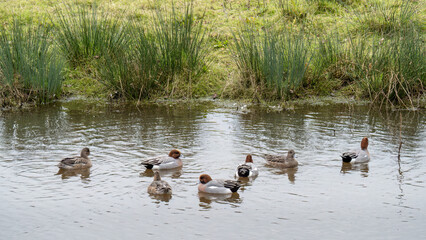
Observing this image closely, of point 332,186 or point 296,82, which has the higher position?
point 296,82

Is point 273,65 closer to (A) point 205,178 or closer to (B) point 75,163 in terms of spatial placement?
(A) point 205,178

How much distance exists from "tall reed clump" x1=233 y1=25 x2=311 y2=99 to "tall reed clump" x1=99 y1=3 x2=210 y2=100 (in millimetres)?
1130

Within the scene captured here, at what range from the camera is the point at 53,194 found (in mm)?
7512

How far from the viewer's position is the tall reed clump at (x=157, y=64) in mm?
13242

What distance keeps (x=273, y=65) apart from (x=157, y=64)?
2602mm

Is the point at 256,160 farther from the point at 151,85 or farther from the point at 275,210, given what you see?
the point at 151,85

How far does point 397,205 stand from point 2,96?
918cm

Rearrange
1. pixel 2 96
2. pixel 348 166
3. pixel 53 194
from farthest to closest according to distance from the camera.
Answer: pixel 2 96, pixel 348 166, pixel 53 194

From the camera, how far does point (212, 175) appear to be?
845cm

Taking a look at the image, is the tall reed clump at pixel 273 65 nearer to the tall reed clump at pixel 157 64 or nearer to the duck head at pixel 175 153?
the tall reed clump at pixel 157 64

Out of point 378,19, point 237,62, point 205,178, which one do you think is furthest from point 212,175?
point 378,19

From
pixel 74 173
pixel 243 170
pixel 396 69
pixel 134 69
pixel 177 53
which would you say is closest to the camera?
pixel 243 170

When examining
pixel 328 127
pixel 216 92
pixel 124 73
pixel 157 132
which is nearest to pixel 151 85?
pixel 124 73

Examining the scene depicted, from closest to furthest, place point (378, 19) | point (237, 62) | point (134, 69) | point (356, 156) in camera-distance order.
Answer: point (356, 156) < point (134, 69) < point (237, 62) < point (378, 19)
